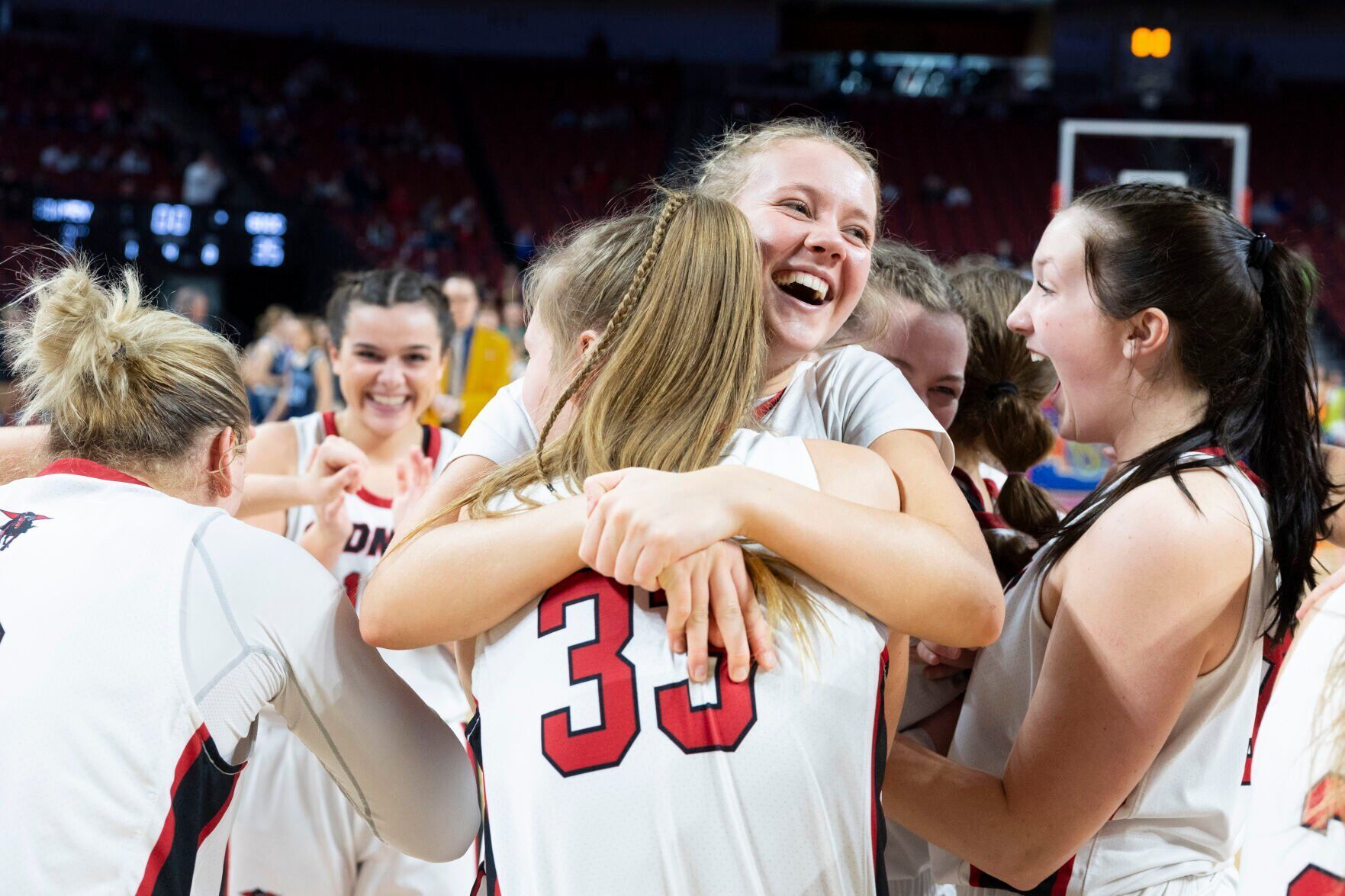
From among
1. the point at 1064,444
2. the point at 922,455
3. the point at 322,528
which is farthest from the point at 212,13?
the point at 922,455

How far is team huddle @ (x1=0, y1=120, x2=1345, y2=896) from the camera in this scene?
1.28 metres

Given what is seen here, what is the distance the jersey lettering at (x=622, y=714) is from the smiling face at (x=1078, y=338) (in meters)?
0.87

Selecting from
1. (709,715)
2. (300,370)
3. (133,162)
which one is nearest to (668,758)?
(709,715)

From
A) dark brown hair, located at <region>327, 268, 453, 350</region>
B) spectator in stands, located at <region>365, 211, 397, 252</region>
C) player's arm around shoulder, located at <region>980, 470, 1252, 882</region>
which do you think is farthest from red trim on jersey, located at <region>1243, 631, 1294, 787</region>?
spectator in stands, located at <region>365, 211, 397, 252</region>

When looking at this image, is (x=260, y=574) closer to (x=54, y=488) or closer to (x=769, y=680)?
(x=54, y=488)

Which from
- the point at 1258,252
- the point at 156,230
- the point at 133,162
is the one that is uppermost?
the point at 133,162

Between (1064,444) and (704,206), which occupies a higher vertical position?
(704,206)

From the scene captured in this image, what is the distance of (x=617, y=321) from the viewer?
1461 mm

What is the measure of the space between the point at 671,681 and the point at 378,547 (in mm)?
2092

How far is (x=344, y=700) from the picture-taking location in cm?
167

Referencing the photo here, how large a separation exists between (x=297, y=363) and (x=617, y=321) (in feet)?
33.3

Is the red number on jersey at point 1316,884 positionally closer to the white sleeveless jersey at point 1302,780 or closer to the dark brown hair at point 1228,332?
the white sleeveless jersey at point 1302,780

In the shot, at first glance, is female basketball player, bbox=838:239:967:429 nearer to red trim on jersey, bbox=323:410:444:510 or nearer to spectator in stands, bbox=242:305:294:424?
red trim on jersey, bbox=323:410:444:510

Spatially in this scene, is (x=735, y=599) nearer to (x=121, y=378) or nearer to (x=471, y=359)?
(x=121, y=378)
